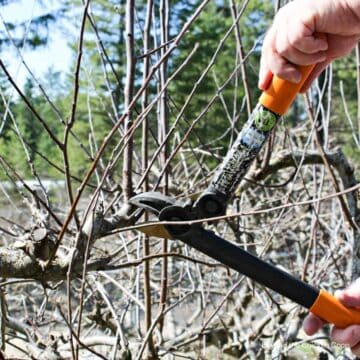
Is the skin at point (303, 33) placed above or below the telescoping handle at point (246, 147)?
above

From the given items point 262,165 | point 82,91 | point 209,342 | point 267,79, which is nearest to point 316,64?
point 267,79

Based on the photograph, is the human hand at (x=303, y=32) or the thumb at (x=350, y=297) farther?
the thumb at (x=350, y=297)

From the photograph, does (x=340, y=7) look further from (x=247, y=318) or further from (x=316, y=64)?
(x=247, y=318)

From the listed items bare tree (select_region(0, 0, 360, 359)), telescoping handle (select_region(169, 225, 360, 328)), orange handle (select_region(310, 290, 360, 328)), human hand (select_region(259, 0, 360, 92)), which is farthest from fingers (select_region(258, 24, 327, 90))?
orange handle (select_region(310, 290, 360, 328))

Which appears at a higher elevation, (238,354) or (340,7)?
(340,7)

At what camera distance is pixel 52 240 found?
1.32m

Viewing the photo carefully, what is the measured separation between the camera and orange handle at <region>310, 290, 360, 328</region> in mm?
1220

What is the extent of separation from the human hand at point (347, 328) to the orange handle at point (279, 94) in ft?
1.44

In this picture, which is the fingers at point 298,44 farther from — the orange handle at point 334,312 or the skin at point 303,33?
the orange handle at point 334,312

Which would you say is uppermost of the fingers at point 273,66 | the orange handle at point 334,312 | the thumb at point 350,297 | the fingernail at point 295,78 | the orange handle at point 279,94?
the fingers at point 273,66

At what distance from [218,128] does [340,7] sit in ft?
24.7

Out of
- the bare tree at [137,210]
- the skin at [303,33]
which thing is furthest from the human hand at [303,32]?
the bare tree at [137,210]

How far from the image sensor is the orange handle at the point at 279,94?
1.14 metres

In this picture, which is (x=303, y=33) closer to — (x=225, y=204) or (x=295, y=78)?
(x=295, y=78)
